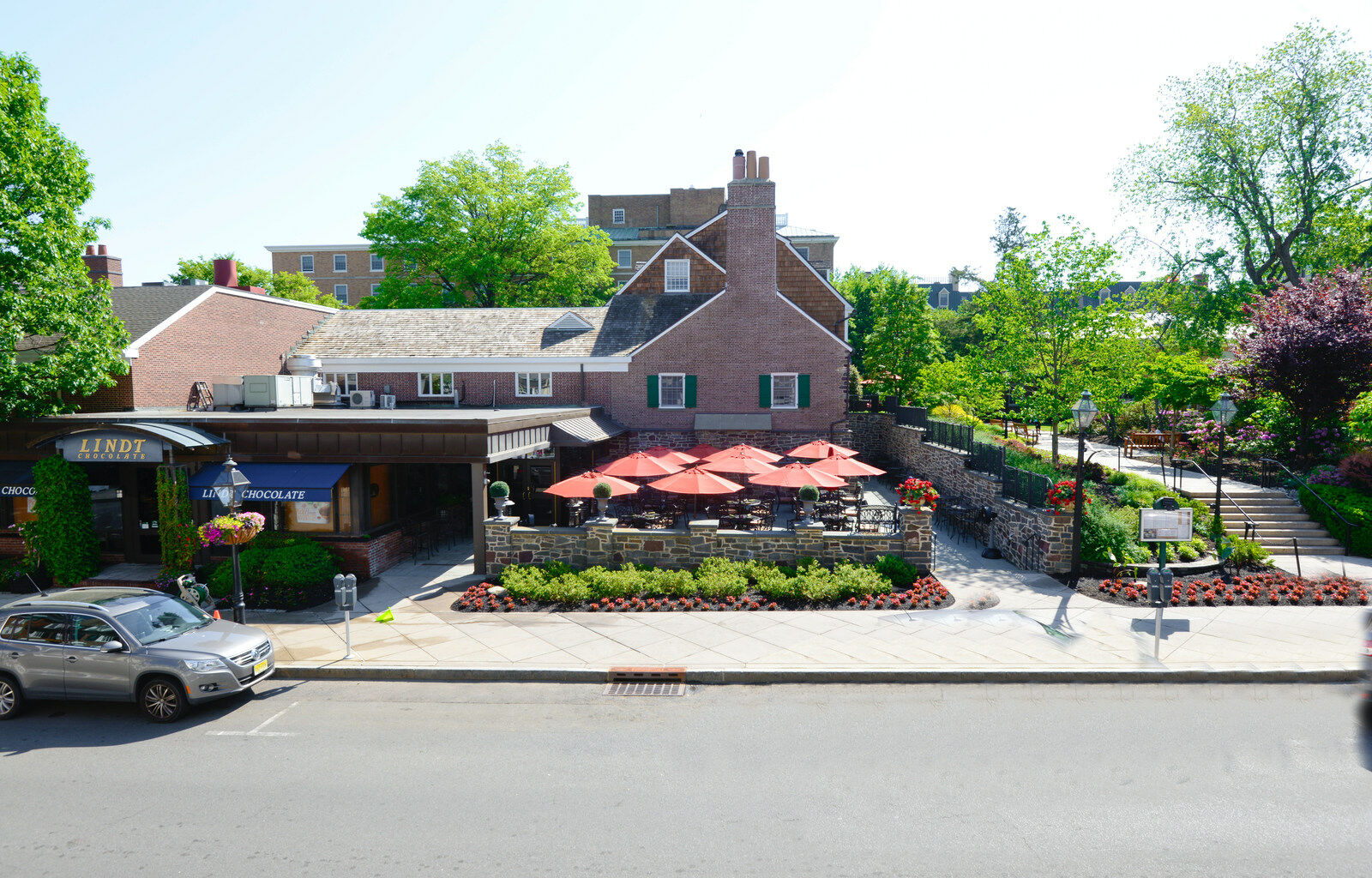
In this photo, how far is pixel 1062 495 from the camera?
54.9 ft

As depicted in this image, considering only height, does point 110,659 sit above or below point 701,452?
below

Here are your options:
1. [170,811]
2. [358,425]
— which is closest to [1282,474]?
[358,425]

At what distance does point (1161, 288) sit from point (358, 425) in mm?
34171

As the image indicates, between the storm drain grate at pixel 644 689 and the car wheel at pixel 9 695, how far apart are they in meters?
8.45

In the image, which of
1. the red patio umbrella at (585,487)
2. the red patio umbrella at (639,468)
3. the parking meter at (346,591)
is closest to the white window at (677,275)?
the red patio umbrella at (639,468)

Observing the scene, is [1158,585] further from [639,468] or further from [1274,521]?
[639,468]

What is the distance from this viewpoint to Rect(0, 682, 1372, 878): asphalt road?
6750mm

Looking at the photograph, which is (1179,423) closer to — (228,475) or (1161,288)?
(1161,288)

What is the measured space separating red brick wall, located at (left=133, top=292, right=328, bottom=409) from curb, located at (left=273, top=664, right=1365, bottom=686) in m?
13.3

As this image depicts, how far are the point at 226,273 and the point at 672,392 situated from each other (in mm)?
17306

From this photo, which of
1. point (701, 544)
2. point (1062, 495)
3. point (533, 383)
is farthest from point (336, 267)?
point (1062, 495)

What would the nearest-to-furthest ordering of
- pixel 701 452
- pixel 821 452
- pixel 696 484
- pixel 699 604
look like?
pixel 699 604
pixel 696 484
pixel 821 452
pixel 701 452

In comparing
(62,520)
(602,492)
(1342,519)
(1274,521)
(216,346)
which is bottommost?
(1274,521)

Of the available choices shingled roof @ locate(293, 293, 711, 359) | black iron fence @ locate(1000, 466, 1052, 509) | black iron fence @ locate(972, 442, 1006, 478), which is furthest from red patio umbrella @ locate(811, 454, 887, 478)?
shingled roof @ locate(293, 293, 711, 359)
